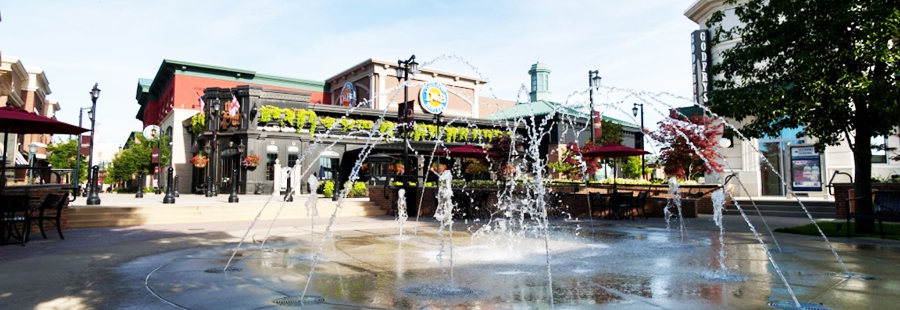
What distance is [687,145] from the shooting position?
24203 millimetres

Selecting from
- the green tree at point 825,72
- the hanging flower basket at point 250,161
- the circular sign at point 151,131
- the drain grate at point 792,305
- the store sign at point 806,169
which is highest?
the circular sign at point 151,131

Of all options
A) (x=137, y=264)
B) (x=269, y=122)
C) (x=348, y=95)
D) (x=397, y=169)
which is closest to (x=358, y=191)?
(x=397, y=169)

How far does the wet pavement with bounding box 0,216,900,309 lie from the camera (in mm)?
4980

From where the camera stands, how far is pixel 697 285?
18.7ft

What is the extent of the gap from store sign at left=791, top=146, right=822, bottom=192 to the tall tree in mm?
3016

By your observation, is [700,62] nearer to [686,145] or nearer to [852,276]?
[686,145]

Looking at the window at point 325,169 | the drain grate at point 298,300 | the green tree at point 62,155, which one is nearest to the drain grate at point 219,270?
the drain grate at point 298,300

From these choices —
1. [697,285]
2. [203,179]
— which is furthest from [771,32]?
[203,179]

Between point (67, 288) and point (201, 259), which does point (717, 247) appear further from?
point (67, 288)

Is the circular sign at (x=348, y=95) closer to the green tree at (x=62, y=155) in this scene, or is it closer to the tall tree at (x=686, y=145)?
the tall tree at (x=686, y=145)

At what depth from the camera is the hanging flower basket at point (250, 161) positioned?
102ft

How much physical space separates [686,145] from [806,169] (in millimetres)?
4776

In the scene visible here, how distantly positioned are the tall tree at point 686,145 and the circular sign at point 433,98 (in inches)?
797

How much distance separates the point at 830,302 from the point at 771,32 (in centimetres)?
884
